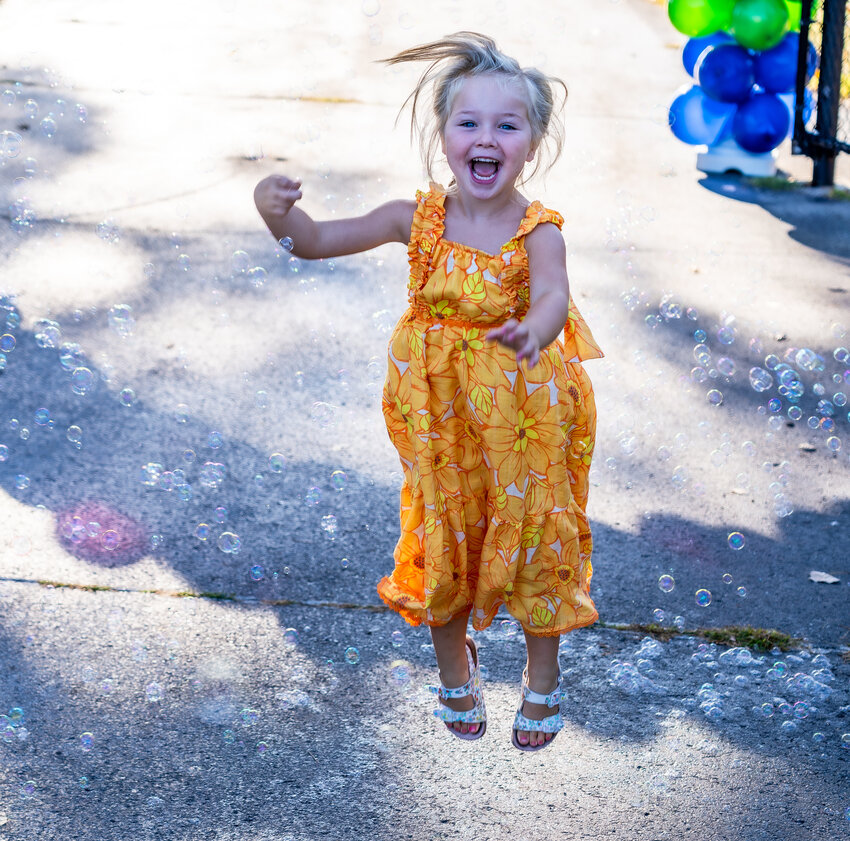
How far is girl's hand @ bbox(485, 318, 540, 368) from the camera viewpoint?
6.64 feet

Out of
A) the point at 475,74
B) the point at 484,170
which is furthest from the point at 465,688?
the point at 475,74

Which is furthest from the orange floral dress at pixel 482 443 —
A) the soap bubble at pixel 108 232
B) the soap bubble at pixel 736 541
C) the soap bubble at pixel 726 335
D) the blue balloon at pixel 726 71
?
the blue balloon at pixel 726 71

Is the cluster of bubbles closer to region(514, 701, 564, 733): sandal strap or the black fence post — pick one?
region(514, 701, 564, 733): sandal strap

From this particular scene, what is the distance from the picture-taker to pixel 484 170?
230 cm

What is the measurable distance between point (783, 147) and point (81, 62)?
5398 mm

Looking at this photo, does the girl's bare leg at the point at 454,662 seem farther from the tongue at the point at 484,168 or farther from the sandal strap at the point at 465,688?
the tongue at the point at 484,168

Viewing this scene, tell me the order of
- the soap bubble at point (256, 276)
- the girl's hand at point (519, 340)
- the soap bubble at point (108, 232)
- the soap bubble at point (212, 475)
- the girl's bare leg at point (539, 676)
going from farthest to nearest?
the soap bubble at point (108, 232), the soap bubble at point (256, 276), the soap bubble at point (212, 475), the girl's bare leg at point (539, 676), the girl's hand at point (519, 340)

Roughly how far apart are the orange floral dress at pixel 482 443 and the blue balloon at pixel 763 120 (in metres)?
5.08

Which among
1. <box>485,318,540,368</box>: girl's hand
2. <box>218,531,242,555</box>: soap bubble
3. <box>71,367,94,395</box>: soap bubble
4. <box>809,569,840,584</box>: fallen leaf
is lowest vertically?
<box>809,569,840,584</box>: fallen leaf

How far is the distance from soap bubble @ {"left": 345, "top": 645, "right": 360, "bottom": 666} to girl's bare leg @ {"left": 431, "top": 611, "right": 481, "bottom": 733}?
1.86 ft

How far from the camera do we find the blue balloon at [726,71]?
6801 mm

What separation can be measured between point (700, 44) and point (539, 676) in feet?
18.6

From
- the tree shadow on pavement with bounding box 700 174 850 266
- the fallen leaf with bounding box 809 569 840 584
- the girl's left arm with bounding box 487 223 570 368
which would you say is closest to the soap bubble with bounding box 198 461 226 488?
the girl's left arm with bounding box 487 223 570 368

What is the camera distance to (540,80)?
7.70ft
